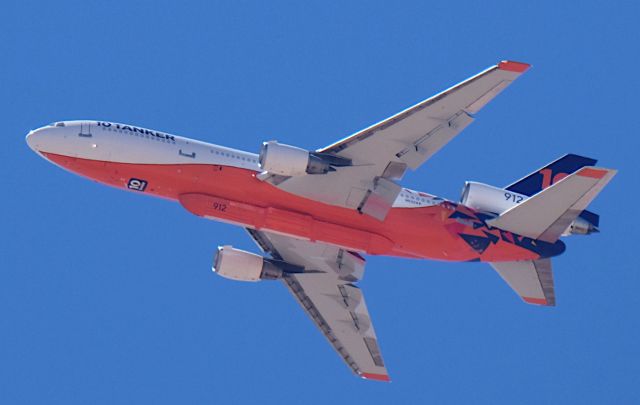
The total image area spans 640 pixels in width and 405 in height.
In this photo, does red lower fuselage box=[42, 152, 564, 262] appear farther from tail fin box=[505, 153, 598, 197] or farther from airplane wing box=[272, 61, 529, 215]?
tail fin box=[505, 153, 598, 197]

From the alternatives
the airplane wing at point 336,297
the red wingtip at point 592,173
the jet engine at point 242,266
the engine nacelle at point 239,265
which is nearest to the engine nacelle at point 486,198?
the red wingtip at point 592,173

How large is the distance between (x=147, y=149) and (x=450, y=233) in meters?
16.6

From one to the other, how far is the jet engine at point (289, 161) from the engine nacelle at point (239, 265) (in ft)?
30.2

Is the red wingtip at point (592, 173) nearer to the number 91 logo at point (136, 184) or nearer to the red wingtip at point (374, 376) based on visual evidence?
the red wingtip at point (374, 376)

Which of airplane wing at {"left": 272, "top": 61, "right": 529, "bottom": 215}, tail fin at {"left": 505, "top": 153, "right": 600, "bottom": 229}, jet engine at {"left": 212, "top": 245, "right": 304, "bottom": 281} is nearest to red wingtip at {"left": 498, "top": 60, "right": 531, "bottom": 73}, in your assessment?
airplane wing at {"left": 272, "top": 61, "right": 529, "bottom": 215}

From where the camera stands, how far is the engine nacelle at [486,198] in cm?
6588

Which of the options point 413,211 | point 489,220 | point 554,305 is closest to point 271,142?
point 413,211

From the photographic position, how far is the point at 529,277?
6731cm

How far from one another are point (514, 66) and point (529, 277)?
14549 millimetres

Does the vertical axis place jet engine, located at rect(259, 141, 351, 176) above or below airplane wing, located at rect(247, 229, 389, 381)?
above

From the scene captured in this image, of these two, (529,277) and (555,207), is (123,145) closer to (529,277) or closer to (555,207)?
(555,207)

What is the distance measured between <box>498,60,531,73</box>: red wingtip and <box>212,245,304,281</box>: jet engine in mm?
18915

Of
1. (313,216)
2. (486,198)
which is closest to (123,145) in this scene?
(313,216)

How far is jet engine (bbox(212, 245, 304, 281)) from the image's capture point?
67.9 m
